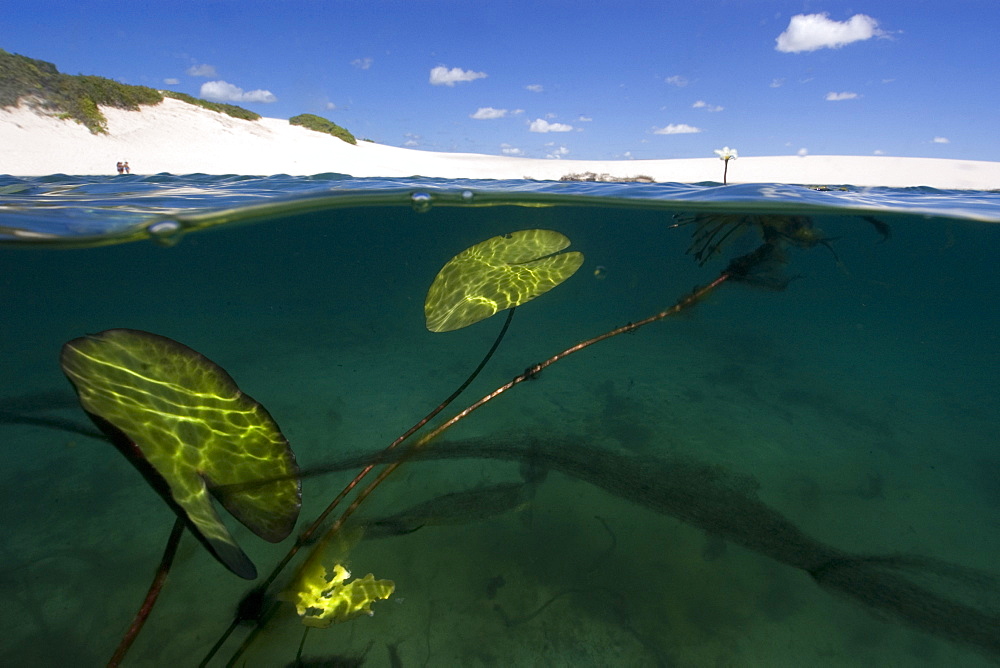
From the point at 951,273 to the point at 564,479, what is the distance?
15.1 m

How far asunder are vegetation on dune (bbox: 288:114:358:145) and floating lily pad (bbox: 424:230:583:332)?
95.2 ft

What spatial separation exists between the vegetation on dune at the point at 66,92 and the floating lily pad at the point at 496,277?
940 inches

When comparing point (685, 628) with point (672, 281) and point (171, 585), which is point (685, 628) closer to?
point (171, 585)

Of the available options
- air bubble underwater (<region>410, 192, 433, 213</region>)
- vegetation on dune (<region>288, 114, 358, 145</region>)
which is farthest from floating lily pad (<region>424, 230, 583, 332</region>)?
vegetation on dune (<region>288, 114, 358, 145</region>)

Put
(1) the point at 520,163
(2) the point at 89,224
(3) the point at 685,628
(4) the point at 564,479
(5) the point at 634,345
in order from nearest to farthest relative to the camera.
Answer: (3) the point at 685,628, (4) the point at 564,479, (2) the point at 89,224, (5) the point at 634,345, (1) the point at 520,163

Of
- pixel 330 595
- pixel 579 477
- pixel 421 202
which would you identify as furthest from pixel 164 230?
pixel 579 477

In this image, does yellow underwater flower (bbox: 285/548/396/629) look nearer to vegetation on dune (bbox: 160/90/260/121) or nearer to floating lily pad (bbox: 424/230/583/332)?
floating lily pad (bbox: 424/230/583/332)

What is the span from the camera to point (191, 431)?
155cm

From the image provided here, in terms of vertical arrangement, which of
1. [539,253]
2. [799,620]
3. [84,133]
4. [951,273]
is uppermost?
[84,133]

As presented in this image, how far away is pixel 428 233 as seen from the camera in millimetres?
12008

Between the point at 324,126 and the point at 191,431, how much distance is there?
31.6 m

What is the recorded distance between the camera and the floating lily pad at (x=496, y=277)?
8.04ft

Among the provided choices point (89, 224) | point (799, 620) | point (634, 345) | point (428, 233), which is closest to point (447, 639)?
point (799, 620)

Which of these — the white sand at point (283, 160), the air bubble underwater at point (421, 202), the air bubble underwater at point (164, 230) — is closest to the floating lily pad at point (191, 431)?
the air bubble underwater at point (164, 230)
